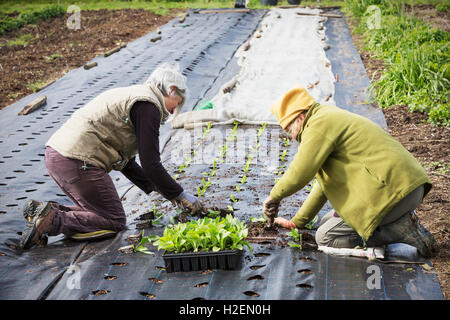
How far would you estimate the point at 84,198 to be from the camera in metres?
3.18

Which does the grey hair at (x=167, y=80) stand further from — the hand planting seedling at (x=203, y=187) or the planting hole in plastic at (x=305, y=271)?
the planting hole in plastic at (x=305, y=271)

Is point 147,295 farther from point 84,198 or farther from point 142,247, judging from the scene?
point 84,198

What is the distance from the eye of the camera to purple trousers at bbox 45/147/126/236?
3092 mm

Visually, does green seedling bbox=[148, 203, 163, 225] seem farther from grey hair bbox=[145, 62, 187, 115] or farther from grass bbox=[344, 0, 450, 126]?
grass bbox=[344, 0, 450, 126]

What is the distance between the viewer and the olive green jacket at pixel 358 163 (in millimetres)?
2475

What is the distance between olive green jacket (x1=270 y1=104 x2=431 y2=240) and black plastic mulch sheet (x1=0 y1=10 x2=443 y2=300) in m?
0.38

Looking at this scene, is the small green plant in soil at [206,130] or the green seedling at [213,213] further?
the small green plant in soil at [206,130]


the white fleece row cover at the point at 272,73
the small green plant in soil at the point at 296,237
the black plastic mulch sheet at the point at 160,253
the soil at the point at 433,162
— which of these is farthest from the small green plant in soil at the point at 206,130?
the small green plant in soil at the point at 296,237

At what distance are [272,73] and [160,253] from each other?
4.83 metres

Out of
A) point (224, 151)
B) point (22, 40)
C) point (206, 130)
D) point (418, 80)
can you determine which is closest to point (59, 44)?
point (22, 40)

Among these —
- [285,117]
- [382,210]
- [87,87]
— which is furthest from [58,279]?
[87,87]
